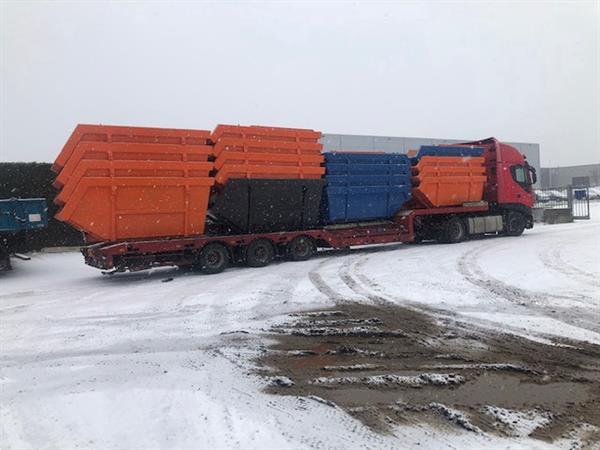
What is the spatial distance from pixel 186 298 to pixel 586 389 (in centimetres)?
639

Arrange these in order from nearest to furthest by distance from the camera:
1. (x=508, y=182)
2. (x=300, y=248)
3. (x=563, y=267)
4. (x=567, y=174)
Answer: (x=563, y=267), (x=300, y=248), (x=508, y=182), (x=567, y=174)

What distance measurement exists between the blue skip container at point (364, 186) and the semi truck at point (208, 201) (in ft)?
0.21

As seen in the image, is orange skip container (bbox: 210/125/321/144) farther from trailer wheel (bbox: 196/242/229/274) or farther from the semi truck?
trailer wheel (bbox: 196/242/229/274)

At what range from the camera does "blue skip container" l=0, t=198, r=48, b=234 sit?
41.8 ft

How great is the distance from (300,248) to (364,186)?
2788mm

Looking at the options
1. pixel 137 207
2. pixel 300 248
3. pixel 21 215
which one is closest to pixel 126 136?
pixel 137 207

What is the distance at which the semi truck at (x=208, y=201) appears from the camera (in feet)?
35.3

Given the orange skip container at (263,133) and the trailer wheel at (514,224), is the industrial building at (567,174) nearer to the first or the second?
the trailer wheel at (514,224)

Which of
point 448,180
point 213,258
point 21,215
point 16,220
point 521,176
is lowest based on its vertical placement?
point 213,258

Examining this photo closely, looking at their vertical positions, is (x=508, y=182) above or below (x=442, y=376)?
above

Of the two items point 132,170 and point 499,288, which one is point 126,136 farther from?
point 499,288

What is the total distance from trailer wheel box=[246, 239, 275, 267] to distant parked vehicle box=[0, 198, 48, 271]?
5613 mm

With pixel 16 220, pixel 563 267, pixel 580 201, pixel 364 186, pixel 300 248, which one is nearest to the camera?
pixel 563 267

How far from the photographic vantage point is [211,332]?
21.4 feet
